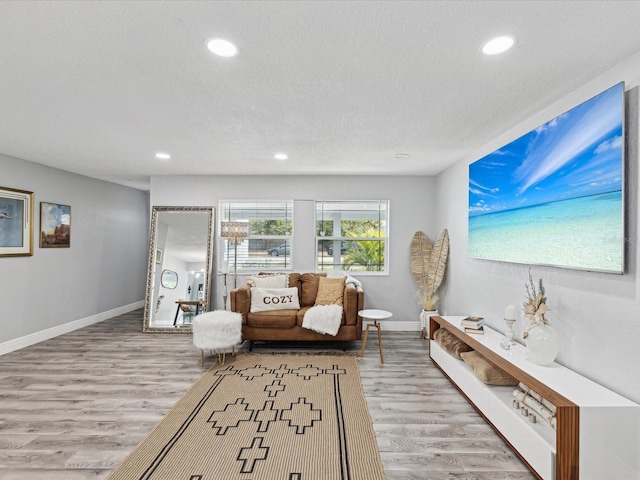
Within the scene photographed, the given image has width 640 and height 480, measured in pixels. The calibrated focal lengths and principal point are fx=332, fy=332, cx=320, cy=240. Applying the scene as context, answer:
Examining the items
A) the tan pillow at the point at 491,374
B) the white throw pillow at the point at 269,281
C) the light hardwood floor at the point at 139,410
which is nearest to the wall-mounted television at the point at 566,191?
the tan pillow at the point at 491,374

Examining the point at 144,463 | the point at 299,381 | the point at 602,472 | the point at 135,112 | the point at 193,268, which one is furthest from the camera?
the point at 193,268

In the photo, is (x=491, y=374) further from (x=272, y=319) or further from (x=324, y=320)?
(x=272, y=319)

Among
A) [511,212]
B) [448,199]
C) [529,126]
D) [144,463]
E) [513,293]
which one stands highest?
[529,126]

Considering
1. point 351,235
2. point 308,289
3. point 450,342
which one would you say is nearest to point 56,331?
point 308,289

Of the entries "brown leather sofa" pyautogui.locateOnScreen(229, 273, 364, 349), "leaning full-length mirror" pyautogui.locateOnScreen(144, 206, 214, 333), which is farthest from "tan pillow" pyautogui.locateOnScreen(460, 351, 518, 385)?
"leaning full-length mirror" pyautogui.locateOnScreen(144, 206, 214, 333)

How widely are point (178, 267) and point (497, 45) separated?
194 inches

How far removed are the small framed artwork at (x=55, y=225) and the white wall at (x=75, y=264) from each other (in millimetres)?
72

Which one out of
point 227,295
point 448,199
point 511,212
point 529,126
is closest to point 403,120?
point 529,126

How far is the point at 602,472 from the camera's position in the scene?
1.74 metres

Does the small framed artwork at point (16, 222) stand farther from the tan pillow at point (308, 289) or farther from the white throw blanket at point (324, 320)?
the white throw blanket at point (324, 320)

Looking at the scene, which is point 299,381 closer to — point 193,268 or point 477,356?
point 477,356

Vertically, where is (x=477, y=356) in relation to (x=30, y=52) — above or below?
below

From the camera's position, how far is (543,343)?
7.44 feet

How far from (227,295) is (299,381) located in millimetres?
2402
